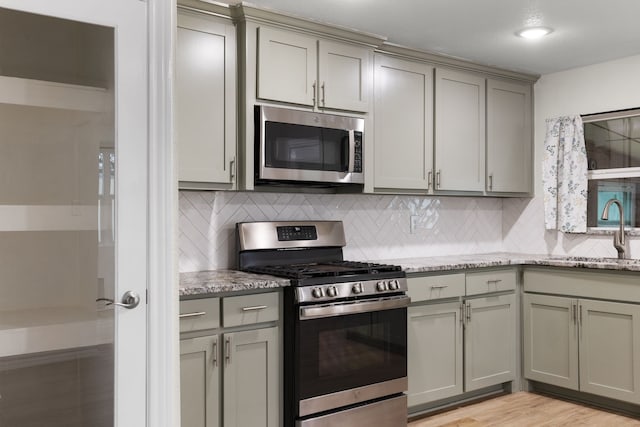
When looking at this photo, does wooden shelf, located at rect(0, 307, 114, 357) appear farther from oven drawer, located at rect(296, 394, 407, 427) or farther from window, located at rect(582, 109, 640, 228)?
window, located at rect(582, 109, 640, 228)

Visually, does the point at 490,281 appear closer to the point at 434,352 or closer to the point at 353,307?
the point at 434,352

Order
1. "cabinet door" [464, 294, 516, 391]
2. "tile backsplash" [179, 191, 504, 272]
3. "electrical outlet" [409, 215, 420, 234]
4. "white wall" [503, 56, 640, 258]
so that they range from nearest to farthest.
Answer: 1. "tile backsplash" [179, 191, 504, 272]
2. "cabinet door" [464, 294, 516, 391]
3. "white wall" [503, 56, 640, 258]
4. "electrical outlet" [409, 215, 420, 234]

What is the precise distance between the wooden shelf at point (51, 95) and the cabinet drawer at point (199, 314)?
1.00m

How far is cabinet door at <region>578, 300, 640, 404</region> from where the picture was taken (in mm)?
3463

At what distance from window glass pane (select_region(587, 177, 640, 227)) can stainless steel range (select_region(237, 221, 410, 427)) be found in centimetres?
190

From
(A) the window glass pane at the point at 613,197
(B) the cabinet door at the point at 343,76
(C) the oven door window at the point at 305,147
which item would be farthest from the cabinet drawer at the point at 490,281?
(B) the cabinet door at the point at 343,76

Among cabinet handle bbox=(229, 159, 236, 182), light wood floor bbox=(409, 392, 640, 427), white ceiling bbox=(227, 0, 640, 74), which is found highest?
white ceiling bbox=(227, 0, 640, 74)

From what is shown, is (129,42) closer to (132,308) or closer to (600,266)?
(132,308)

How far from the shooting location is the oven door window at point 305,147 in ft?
10.1

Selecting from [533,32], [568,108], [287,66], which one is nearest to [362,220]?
[287,66]

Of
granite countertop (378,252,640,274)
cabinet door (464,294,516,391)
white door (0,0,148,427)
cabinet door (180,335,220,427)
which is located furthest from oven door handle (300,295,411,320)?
white door (0,0,148,427)

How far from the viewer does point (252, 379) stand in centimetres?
269

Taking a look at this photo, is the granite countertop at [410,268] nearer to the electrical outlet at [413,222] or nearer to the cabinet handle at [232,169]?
the electrical outlet at [413,222]

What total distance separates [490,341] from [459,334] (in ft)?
1.07
